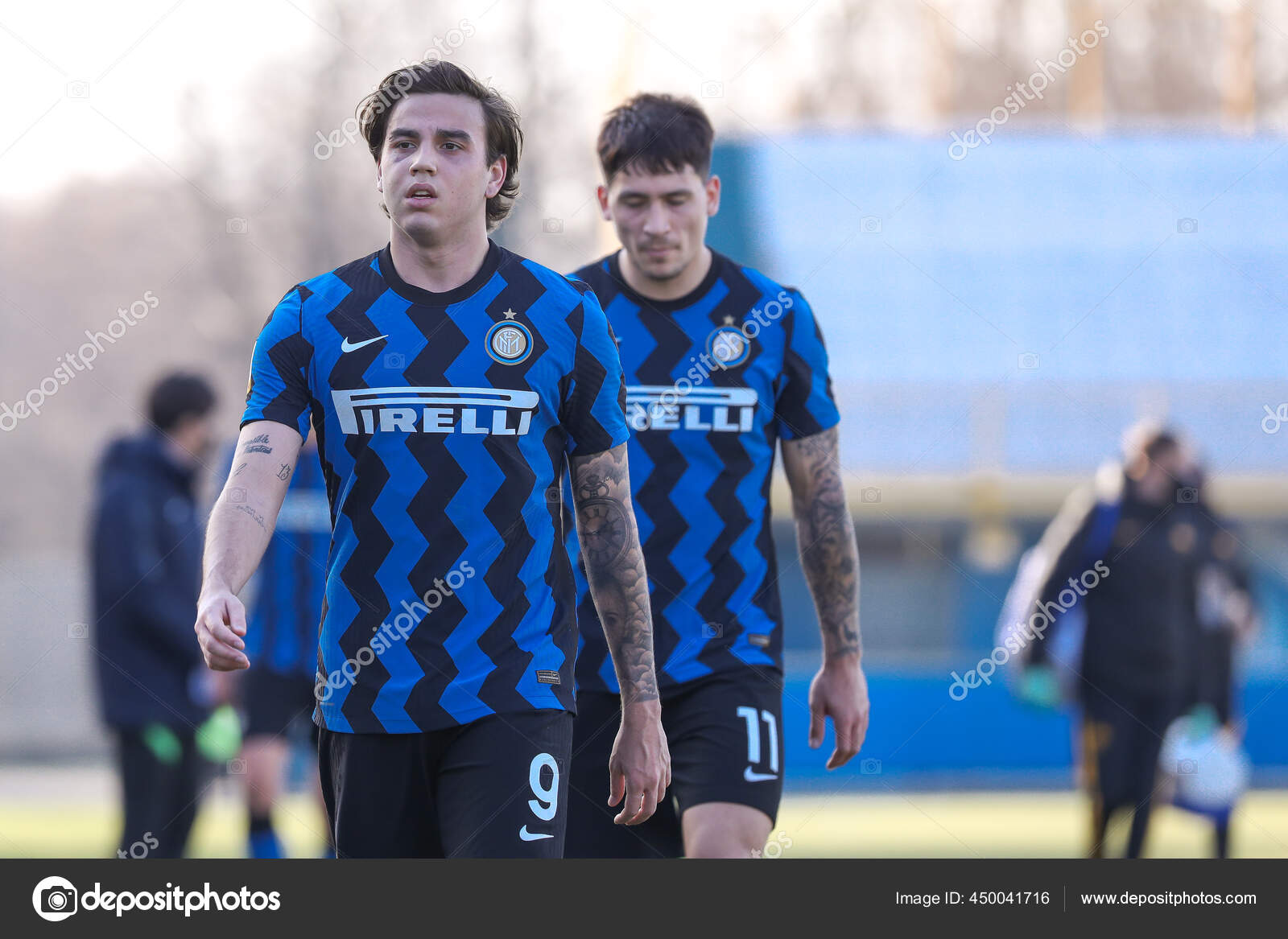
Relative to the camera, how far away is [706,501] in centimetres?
474

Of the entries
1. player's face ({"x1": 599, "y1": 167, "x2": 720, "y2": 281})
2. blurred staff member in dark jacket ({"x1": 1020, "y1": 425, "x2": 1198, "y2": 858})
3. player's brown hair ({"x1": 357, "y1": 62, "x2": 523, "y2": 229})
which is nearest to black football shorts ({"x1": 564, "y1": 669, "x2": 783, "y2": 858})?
player's face ({"x1": 599, "y1": 167, "x2": 720, "y2": 281})

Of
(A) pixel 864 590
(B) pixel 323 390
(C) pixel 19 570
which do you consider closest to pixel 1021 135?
(A) pixel 864 590

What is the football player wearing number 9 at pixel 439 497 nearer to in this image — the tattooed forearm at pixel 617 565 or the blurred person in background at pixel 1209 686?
the tattooed forearm at pixel 617 565

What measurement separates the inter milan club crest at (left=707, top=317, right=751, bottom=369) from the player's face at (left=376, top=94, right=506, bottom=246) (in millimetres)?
1170

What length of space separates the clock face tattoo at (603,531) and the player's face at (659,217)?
3.84 feet

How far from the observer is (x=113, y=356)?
35.5m

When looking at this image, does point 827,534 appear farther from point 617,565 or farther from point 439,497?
point 439,497

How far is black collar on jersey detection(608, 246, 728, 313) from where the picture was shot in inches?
194

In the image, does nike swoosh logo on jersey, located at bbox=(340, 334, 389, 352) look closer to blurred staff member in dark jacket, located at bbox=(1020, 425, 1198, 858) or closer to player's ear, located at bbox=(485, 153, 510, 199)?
player's ear, located at bbox=(485, 153, 510, 199)

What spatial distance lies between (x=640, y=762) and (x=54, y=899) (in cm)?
144

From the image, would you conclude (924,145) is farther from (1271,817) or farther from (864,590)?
(1271,817)

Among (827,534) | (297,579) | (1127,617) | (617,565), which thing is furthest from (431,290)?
(1127,617)

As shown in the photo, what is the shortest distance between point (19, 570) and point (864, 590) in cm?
1193

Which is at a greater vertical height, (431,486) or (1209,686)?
(431,486)
